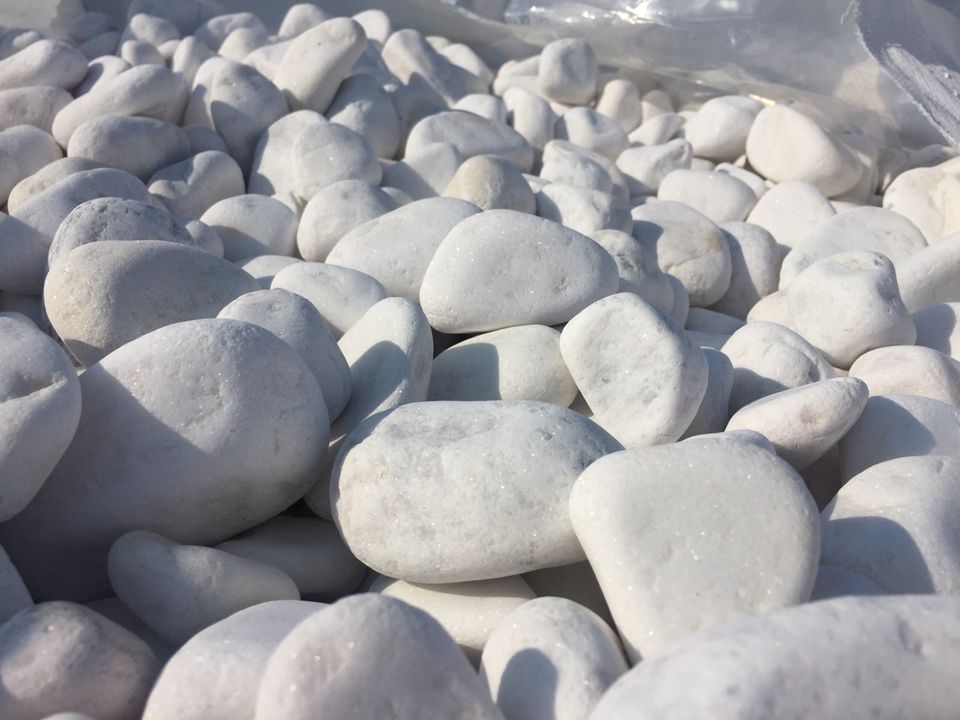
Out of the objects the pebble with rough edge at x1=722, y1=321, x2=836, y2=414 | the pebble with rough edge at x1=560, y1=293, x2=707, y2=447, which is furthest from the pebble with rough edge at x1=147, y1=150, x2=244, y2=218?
the pebble with rough edge at x1=722, y1=321, x2=836, y2=414

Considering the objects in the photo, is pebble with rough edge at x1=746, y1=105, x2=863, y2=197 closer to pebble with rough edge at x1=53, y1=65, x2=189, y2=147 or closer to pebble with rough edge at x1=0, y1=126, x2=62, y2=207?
pebble with rough edge at x1=53, y1=65, x2=189, y2=147

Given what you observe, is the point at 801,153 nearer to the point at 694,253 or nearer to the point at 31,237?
the point at 694,253

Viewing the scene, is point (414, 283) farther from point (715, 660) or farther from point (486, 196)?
point (715, 660)

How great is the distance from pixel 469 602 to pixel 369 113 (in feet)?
5.81

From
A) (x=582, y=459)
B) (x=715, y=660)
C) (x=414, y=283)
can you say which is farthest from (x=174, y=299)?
(x=715, y=660)

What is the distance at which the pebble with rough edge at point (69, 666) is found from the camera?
909 mm

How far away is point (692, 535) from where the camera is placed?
103cm

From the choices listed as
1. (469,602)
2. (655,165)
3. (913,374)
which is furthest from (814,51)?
(469,602)

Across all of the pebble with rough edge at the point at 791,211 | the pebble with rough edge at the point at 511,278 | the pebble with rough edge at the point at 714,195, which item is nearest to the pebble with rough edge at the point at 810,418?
the pebble with rough edge at the point at 511,278

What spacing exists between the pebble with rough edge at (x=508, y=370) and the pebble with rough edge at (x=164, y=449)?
337 mm

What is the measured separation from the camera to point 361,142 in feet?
7.43

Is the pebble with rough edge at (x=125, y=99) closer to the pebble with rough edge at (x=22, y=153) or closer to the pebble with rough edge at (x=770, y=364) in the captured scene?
the pebble with rough edge at (x=22, y=153)

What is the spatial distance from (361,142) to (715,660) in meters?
1.72

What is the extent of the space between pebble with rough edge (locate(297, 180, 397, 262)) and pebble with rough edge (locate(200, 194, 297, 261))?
9cm
